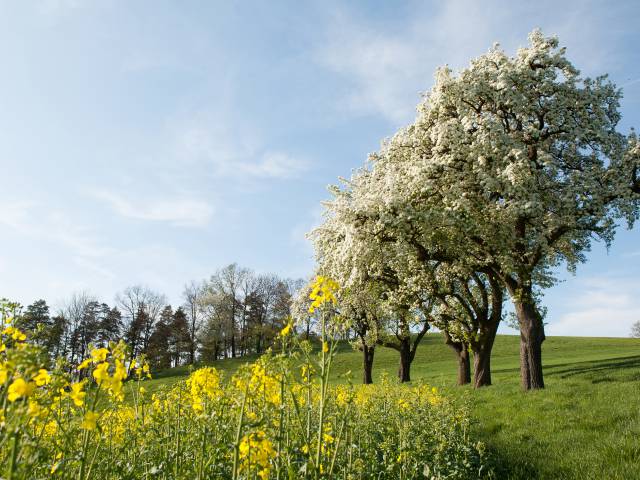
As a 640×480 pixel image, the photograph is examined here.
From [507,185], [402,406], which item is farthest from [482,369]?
[402,406]

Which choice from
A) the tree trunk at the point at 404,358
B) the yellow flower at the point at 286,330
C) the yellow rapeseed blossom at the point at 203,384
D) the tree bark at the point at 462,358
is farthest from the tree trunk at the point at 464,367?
the yellow flower at the point at 286,330

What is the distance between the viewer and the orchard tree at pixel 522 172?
54.5 feet

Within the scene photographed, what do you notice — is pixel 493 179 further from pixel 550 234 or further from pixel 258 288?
pixel 258 288

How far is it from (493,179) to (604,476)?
1074 cm

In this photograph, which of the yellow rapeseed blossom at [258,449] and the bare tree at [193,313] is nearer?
the yellow rapeseed blossom at [258,449]

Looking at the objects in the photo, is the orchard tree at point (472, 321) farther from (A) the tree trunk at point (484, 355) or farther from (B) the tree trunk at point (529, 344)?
(B) the tree trunk at point (529, 344)

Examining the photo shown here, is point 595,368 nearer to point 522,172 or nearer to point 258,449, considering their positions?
point 522,172

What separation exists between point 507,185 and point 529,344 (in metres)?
6.17

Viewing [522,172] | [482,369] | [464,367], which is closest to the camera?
[522,172]

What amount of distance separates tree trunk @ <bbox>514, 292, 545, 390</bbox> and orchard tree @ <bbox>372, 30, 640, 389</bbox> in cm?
4

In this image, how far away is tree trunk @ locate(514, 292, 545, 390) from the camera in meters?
17.4

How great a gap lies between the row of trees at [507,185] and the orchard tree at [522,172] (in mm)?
46

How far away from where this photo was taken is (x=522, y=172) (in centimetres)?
1586

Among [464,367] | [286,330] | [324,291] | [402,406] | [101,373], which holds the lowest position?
[464,367]
